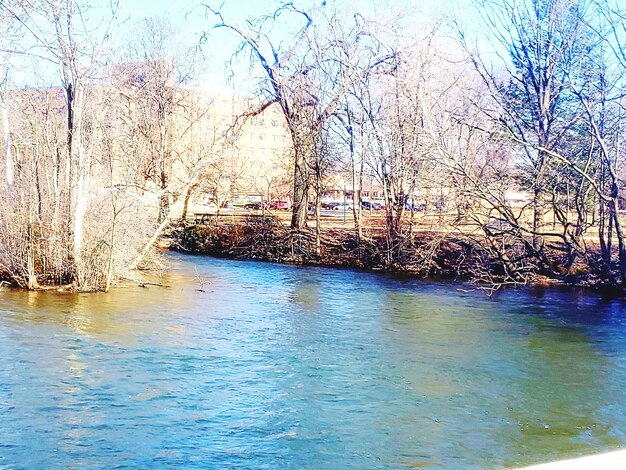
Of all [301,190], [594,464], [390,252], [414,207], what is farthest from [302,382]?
[301,190]

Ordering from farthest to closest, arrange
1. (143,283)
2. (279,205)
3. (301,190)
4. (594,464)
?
(279,205)
(301,190)
(143,283)
(594,464)

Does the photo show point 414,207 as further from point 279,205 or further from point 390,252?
point 279,205

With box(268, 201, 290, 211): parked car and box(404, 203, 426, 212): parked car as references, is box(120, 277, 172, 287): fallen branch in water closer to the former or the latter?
box(404, 203, 426, 212): parked car

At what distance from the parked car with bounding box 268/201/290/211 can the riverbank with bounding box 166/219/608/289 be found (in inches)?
137

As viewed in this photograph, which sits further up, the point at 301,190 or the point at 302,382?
the point at 301,190

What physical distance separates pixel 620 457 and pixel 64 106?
17.6m

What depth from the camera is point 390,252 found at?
25.5m

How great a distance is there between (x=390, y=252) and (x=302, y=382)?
1590 cm

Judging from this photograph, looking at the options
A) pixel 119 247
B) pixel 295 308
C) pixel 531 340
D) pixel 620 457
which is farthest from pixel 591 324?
pixel 119 247

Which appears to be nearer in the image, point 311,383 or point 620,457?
point 620,457

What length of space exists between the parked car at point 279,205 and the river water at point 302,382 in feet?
58.5

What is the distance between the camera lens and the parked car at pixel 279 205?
35.1 meters

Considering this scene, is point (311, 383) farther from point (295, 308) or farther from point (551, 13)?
point (551, 13)

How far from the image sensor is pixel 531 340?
13.2 metres
